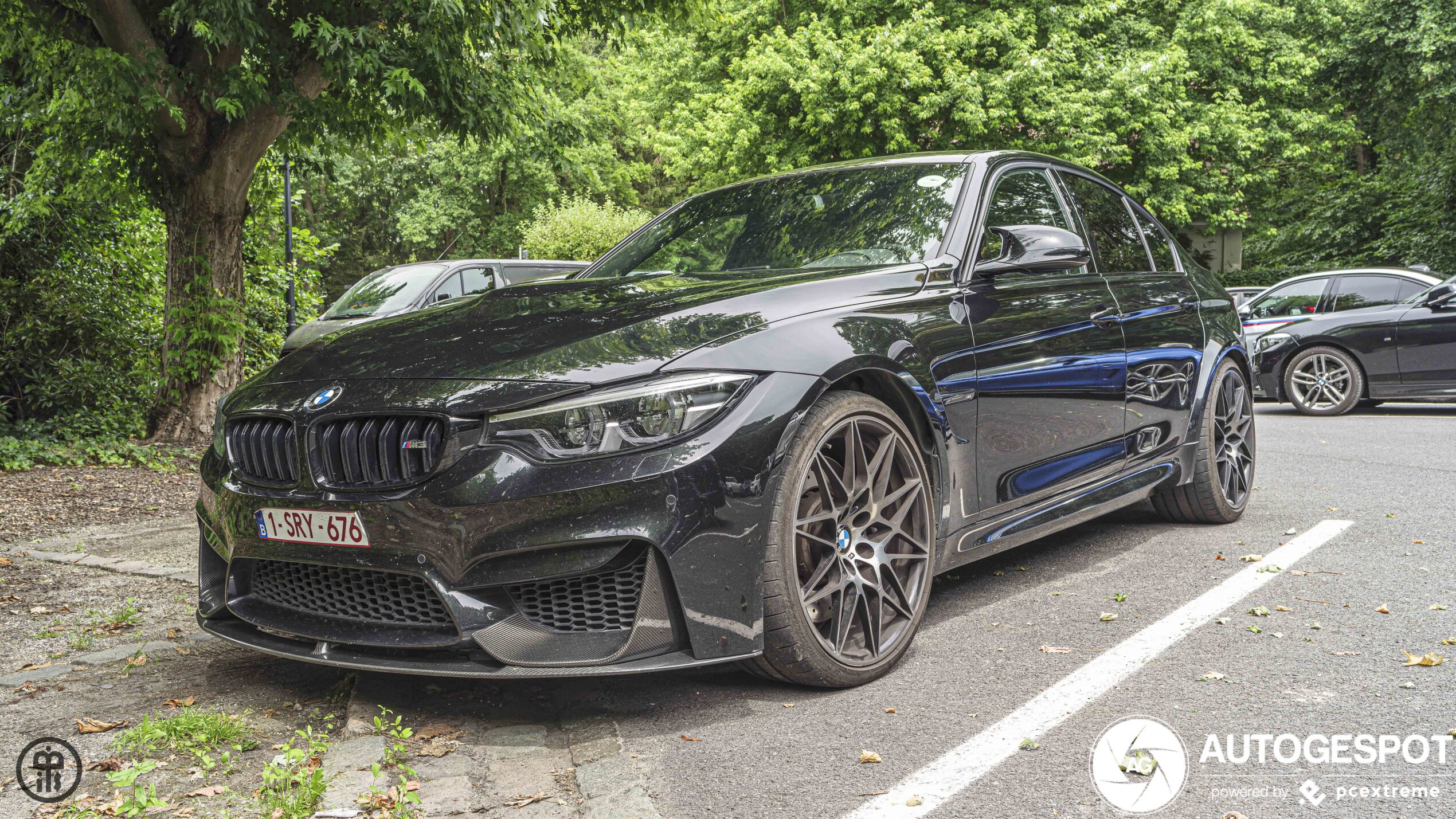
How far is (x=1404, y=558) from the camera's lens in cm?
500

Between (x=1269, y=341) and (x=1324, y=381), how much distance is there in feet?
2.52

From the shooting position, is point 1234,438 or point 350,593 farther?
point 1234,438

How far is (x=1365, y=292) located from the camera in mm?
12930

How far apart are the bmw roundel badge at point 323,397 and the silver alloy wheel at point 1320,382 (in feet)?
40.4

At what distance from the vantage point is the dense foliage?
8664 millimetres

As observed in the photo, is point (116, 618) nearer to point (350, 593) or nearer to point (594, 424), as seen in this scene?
point (350, 593)

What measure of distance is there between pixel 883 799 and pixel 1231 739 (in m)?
0.96

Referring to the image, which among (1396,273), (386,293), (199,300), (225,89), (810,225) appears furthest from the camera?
(386,293)

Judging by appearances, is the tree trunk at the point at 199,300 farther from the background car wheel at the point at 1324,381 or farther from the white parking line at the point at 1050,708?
the background car wheel at the point at 1324,381

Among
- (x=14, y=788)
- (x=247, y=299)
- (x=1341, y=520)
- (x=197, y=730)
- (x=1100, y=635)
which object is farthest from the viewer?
(x=247, y=299)

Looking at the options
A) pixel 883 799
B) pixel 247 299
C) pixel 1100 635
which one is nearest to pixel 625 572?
pixel 883 799

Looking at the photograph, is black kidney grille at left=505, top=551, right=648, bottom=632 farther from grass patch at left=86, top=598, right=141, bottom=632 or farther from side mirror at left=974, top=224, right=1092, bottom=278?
grass patch at left=86, top=598, right=141, bottom=632

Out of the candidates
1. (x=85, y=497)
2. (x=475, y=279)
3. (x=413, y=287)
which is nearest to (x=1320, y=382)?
(x=475, y=279)

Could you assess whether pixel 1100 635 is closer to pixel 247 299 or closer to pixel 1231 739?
pixel 1231 739
